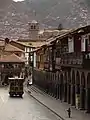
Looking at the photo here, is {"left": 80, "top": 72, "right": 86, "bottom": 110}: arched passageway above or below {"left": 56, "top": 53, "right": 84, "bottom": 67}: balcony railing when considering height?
below

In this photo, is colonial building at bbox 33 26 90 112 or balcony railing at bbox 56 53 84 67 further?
colonial building at bbox 33 26 90 112

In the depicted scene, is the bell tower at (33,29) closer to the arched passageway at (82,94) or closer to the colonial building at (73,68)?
the colonial building at (73,68)

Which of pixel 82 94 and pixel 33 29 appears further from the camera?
pixel 33 29

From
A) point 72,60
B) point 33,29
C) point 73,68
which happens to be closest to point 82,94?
point 72,60

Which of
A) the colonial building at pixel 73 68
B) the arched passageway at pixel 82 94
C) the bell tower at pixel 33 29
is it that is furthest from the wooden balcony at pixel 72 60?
the bell tower at pixel 33 29

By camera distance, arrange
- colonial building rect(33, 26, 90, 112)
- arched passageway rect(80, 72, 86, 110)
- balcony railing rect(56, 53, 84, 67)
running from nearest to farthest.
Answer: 1. balcony railing rect(56, 53, 84, 67)
2. colonial building rect(33, 26, 90, 112)
3. arched passageway rect(80, 72, 86, 110)

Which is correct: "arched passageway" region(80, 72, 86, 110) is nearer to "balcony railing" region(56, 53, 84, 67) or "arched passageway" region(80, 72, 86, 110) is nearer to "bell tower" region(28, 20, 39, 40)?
"balcony railing" region(56, 53, 84, 67)

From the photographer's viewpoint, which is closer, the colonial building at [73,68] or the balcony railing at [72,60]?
the balcony railing at [72,60]

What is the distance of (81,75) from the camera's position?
152 feet

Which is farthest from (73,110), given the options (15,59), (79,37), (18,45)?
(18,45)

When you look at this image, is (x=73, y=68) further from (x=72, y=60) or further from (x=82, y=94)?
(x=82, y=94)

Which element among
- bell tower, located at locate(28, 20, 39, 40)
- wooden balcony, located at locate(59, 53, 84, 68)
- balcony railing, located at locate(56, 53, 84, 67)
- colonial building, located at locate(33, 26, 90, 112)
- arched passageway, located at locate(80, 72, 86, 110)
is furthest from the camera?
bell tower, located at locate(28, 20, 39, 40)

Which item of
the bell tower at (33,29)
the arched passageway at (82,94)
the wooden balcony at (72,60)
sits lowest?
the arched passageway at (82,94)

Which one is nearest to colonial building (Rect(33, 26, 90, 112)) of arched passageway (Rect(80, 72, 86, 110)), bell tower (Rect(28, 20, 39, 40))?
arched passageway (Rect(80, 72, 86, 110))
